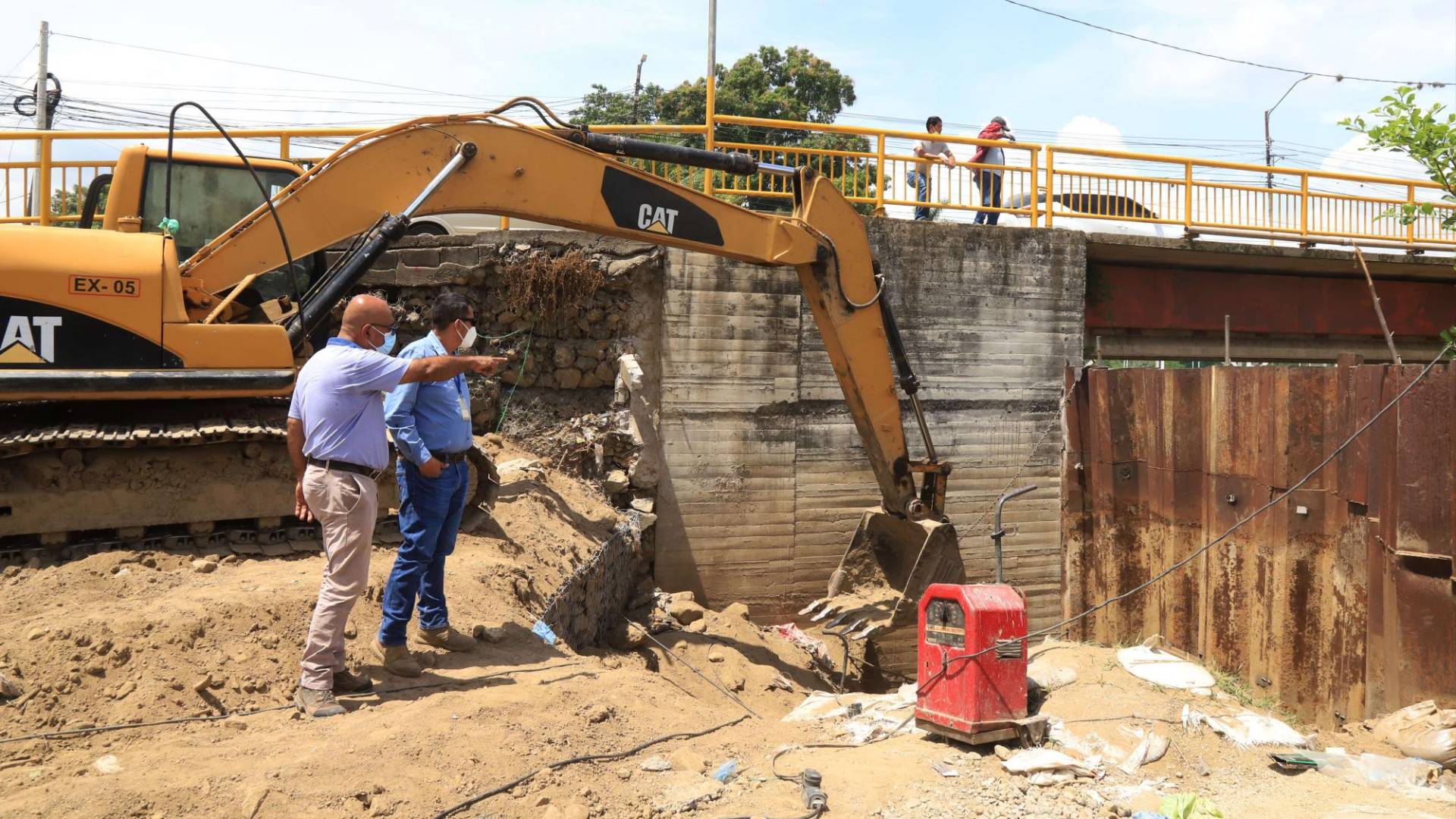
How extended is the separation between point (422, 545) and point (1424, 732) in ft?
17.2

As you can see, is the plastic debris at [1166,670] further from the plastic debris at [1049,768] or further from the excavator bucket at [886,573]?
the excavator bucket at [886,573]

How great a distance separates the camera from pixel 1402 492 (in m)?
6.23

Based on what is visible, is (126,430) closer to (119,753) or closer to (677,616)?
(119,753)

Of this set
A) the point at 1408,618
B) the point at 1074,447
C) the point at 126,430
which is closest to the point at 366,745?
the point at 126,430

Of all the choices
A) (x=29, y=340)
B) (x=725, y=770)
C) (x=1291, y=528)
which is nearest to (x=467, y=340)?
(x=29, y=340)

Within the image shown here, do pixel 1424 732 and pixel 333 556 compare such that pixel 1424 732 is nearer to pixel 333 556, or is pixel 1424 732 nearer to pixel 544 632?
pixel 544 632

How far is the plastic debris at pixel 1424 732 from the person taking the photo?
205 inches

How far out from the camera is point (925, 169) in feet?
36.2

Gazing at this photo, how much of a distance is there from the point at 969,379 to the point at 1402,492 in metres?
4.68

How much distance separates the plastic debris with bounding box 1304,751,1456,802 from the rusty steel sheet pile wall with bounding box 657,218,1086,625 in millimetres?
5379

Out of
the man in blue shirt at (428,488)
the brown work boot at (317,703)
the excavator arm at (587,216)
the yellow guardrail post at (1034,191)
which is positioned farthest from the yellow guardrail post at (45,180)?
the yellow guardrail post at (1034,191)

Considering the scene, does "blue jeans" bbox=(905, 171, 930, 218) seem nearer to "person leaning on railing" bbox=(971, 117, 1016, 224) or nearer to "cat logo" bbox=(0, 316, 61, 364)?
"person leaning on railing" bbox=(971, 117, 1016, 224)

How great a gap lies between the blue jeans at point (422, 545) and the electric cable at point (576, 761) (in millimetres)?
1135

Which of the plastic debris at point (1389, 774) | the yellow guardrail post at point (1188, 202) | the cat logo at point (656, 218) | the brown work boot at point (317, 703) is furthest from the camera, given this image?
the yellow guardrail post at point (1188, 202)
